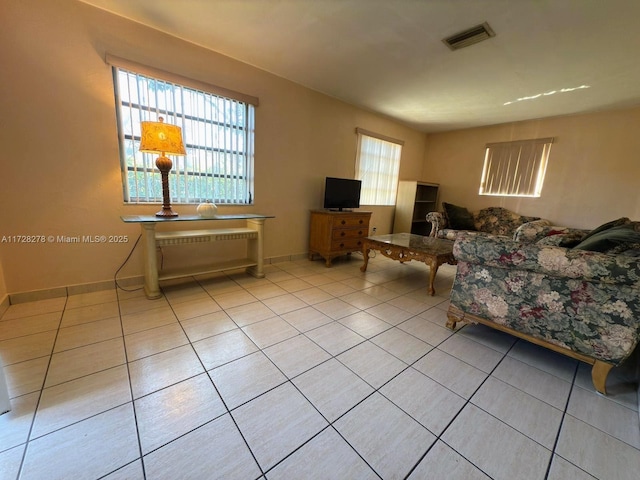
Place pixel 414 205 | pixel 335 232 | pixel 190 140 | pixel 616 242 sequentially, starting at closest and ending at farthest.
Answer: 1. pixel 616 242
2. pixel 190 140
3. pixel 335 232
4. pixel 414 205

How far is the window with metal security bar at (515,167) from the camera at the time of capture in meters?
4.07

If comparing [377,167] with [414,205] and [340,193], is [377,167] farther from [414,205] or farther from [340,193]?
[340,193]

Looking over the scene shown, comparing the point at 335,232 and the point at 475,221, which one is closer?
the point at 335,232

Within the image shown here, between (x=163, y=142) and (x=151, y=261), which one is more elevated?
(x=163, y=142)

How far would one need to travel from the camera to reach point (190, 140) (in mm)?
2605

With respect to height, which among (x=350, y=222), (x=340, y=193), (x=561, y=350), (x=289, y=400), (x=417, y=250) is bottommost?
(x=289, y=400)

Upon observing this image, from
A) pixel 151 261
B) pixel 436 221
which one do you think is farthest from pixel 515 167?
pixel 151 261

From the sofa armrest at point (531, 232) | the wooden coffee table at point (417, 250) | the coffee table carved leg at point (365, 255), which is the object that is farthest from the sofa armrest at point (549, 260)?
the sofa armrest at point (531, 232)

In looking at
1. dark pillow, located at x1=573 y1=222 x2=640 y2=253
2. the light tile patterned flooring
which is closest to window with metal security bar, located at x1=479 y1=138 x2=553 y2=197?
dark pillow, located at x1=573 y1=222 x2=640 y2=253

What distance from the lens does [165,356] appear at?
1521mm

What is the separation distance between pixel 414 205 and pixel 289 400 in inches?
172

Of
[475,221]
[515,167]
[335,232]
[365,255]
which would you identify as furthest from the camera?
[475,221]

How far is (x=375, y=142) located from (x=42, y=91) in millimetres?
4067

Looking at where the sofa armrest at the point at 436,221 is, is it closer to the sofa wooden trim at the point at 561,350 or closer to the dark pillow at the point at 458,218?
the dark pillow at the point at 458,218
